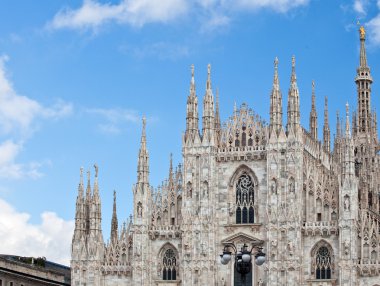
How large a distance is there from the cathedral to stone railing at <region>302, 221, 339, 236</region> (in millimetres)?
78

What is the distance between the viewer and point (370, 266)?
249 feet

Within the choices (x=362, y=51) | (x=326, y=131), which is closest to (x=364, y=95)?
(x=362, y=51)

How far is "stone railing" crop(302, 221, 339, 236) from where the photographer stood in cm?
7744

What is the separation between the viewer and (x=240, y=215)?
80.9 metres

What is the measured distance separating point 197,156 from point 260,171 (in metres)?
5.42

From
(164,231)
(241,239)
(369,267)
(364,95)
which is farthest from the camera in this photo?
(364,95)

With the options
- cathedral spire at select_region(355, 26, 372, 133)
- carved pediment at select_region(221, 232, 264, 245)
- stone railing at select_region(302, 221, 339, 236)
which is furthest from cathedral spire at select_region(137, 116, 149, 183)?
cathedral spire at select_region(355, 26, 372, 133)

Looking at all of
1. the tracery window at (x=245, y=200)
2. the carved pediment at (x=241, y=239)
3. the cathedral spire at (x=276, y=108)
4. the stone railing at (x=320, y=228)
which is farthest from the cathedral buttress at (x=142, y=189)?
the stone railing at (x=320, y=228)

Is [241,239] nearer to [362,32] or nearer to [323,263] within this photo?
[323,263]

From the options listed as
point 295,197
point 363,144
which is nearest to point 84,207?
point 295,197

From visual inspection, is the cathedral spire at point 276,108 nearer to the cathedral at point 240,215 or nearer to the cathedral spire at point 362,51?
the cathedral at point 240,215

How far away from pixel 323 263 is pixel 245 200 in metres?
8.25

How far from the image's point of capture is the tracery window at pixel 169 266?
81875 mm

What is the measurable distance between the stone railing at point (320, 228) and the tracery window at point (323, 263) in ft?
4.19
